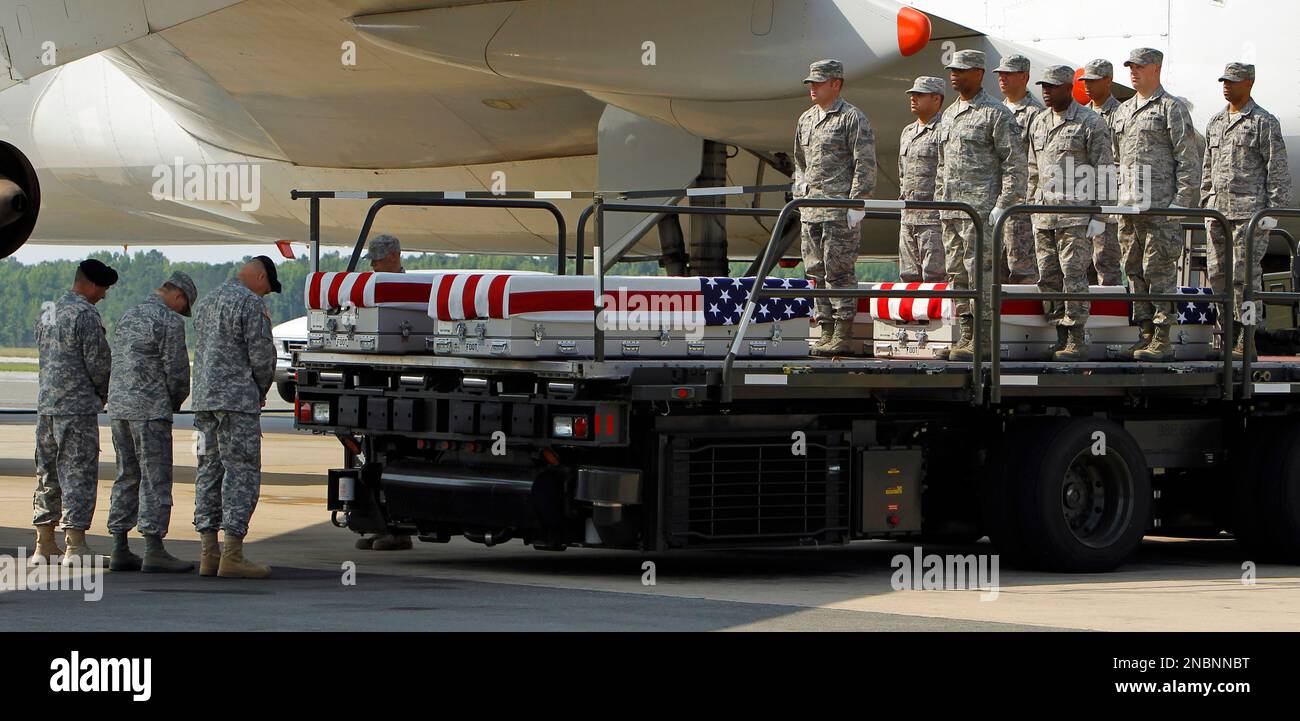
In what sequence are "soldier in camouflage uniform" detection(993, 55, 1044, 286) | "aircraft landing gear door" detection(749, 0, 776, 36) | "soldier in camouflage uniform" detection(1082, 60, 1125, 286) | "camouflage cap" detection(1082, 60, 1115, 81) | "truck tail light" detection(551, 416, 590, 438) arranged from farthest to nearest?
"aircraft landing gear door" detection(749, 0, 776, 36) → "camouflage cap" detection(1082, 60, 1115, 81) → "soldier in camouflage uniform" detection(1082, 60, 1125, 286) → "soldier in camouflage uniform" detection(993, 55, 1044, 286) → "truck tail light" detection(551, 416, 590, 438)

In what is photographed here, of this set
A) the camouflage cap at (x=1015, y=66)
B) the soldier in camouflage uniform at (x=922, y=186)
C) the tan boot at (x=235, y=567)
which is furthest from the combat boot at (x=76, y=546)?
the camouflage cap at (x=1015, y=66)

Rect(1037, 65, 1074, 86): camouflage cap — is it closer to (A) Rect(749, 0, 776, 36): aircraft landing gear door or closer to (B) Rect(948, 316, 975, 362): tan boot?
(B) Rect(948, 316, 975, 362): tan boot

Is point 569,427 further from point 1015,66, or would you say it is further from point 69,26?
point 69,26

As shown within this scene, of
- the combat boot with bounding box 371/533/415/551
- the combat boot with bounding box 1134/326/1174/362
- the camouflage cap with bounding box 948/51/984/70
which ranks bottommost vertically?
the combat boot with bounding box 371/533/415/551

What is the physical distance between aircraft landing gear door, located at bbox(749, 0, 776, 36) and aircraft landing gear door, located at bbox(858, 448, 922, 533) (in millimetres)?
5717

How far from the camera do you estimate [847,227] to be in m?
10.7

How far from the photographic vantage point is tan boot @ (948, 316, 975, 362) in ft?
33.8

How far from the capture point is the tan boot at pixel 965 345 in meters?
10.3

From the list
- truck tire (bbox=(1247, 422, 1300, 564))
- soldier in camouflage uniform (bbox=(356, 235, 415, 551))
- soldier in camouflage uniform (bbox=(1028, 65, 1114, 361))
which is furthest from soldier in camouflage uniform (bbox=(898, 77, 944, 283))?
soldier in camouflage uniform (bbox=(356, 235, 415, 551))

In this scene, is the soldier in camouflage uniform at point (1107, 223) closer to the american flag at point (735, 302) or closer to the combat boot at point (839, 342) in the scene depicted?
the combat boot at point (839, 342)

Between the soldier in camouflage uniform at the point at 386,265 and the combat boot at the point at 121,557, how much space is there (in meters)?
1.66

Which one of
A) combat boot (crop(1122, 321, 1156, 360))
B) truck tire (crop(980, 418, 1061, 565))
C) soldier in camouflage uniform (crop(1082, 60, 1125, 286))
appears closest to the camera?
truck tire (crop(980, 418, 1061, 565))
